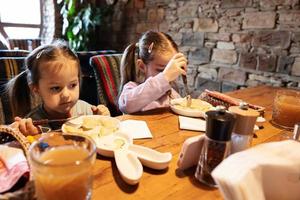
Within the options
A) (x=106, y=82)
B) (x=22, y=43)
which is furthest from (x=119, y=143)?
(x=22, y=43)

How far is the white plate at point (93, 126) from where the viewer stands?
75cm

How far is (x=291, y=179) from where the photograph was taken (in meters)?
0.45

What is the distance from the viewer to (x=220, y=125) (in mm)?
517

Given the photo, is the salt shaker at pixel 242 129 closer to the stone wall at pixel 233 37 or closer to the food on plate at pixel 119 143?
the food on plate at pixel 119 143

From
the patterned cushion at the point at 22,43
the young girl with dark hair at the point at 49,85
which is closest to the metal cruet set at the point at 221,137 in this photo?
the young girl with dark hair at the point at 49,85

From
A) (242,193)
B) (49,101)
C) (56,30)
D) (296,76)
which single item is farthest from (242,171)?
(56,30)

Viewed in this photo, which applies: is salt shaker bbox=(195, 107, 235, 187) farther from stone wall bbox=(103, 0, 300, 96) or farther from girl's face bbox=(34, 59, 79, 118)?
stone wall bbox=(103, 0, 300, 96)

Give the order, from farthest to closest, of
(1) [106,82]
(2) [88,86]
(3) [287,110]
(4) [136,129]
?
(2) [88,86] → (1) [106,82] → (3) [287,110] → (4) [136,129]

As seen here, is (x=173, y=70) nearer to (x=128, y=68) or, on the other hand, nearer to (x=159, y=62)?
(x=159, y=62)

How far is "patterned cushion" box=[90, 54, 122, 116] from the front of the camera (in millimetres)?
1756

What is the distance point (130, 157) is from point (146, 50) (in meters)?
0.89

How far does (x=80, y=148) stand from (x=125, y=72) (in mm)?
1048

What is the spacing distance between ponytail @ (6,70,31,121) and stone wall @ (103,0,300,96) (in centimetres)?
201

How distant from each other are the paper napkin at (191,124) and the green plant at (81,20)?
3133 millimetres
